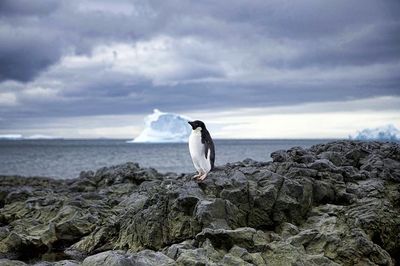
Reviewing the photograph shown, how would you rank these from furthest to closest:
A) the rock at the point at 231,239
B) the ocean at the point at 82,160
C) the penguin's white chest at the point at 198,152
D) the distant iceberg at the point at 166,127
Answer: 1. the distant iceberg at the point at 166,127
2. the ocean at the point at 82,160
3. the penguin's white chest at the point at 198,152
4. the rock at the point at 231,239

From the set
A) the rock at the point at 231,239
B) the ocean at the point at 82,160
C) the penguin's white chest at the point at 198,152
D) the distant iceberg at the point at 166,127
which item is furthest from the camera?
the distant iceberg at the point at 166,127

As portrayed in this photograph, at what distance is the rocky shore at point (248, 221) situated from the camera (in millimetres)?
12633

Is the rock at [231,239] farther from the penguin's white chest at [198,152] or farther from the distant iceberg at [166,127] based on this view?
the distant iceberg at [166,127]

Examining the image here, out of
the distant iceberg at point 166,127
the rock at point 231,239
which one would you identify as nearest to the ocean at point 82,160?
the distant iceberg at point 166,127

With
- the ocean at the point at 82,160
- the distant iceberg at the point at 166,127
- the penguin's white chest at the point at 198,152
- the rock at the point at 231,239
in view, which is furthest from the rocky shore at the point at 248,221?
the distant iceberg at the point at 166,127

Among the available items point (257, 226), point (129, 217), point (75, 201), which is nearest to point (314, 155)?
point (257, 226)

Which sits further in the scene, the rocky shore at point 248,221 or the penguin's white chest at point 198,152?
the penguin's white chest at point 198,152

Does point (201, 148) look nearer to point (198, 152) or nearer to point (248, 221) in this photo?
point (198, 152)

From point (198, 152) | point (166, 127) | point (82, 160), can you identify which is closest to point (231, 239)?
point (198, 152)

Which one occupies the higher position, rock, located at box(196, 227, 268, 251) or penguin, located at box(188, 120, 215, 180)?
penguin, located at box(188, 120, 215, 180)

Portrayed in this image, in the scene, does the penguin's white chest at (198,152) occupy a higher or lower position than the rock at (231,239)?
higher

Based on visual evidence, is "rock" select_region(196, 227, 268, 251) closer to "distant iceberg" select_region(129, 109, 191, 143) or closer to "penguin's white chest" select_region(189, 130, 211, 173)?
"penguin's white chest" select_region(189, 130, 211, 173)

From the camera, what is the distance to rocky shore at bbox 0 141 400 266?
497 inches

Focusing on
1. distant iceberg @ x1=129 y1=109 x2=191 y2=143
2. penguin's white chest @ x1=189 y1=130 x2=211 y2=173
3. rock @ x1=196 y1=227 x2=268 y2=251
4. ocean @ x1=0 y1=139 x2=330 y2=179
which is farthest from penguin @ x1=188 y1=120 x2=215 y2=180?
distant iceberg @ x1=129 y1=109 x2=191 y2=143
